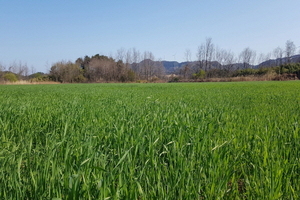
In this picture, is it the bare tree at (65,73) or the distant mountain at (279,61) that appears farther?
the distant mountain at (279,61)

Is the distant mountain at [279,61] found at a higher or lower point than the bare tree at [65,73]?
higher

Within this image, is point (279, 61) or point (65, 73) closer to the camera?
point (65, 73)

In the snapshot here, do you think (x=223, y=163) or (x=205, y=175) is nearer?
(x=205, y=175)

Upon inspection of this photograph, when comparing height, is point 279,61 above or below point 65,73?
above

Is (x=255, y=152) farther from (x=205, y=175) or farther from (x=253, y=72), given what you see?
(x=253, y=72)

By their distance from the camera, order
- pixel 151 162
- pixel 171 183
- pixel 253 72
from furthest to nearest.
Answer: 1. pixel 253 72
2. pixel 151 162
3. pixel 171 183

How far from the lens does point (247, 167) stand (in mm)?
1784

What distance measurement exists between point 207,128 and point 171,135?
1.90ft

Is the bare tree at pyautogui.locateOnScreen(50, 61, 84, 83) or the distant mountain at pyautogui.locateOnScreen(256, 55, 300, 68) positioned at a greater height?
the distant mountain at pyautogui.locateOnScreen(256, 55, 300, 68)

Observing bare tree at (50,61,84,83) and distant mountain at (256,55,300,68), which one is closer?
bare tree at (50,61,84,83)

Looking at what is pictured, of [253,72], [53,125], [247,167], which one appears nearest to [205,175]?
[247,167]

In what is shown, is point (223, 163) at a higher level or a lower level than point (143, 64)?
lower

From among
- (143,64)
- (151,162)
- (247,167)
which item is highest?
(143,64)

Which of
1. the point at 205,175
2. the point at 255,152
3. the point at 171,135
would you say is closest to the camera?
the point at 205,175
